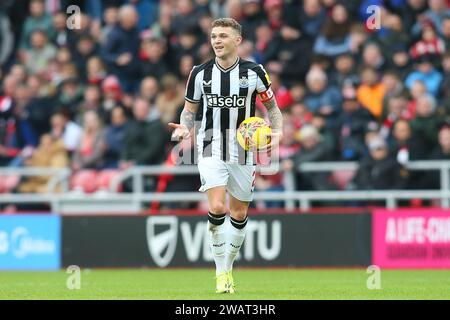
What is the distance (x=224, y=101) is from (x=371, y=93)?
23.1ft

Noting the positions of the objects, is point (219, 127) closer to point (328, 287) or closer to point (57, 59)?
point (328, 287)

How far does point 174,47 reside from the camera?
21.4 m

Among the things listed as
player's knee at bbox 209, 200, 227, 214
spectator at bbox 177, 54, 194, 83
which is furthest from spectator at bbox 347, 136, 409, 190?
player's knee at bbox 209, 200, 227, 214

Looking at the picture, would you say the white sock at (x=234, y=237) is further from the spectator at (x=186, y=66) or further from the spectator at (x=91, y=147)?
the spectator at (x=186, y=66)

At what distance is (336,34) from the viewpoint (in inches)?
790

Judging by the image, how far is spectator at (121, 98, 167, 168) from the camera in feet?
64.1

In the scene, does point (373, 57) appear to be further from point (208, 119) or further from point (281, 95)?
point (208, 119)

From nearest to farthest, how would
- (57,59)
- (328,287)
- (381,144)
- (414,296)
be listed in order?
(414,296) < (328,287) < (381,144) < (57,59)

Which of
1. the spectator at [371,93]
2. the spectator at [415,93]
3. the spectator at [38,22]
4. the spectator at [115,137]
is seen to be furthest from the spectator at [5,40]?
the spectator at [415,93]

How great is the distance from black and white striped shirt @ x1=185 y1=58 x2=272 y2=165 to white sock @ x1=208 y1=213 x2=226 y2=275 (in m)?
0.68

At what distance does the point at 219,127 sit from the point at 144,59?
9.36 meters

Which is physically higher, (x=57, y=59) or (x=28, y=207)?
(x=57, y=59)

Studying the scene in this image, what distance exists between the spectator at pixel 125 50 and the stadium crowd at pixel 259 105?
0.7 inches
